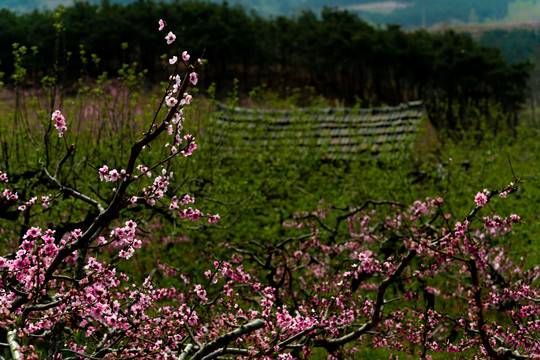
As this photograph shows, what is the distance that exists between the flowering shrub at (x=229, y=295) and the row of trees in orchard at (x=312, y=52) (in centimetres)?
3951

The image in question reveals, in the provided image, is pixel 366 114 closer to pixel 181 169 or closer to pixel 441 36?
pixel 181 169

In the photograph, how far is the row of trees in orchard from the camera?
2095 inches

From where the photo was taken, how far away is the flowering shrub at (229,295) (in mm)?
4125

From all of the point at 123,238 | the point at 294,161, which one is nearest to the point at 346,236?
the point at 294,161

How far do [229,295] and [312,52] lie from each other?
63517mm

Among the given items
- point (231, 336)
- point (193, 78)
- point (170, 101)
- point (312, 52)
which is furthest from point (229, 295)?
point (312, 52)

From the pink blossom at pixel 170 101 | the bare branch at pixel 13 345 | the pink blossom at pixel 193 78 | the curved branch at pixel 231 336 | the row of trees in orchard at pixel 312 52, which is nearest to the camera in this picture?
the bare branch at pixel 13 345

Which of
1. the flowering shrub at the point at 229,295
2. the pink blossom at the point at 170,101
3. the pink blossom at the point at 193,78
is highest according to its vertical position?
the pink blossom at the point at 193,78

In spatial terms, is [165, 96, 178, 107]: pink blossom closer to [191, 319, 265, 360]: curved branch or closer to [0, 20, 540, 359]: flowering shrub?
[0, 20, 540, 359]: flowering shrub

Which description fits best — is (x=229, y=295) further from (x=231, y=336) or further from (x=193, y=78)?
(x=193, y=78)

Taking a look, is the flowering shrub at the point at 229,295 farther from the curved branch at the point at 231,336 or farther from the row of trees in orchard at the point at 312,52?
the row of trees in orchard at the point at 312,52

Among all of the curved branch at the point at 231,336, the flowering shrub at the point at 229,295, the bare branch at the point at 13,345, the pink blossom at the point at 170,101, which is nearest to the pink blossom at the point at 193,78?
the flowering shrub at the point at 229,295

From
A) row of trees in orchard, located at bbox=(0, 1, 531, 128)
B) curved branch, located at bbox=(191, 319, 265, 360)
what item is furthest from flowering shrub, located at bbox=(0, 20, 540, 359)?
row of trees in orchard, located at bbox=(0, 1, 531, 128)

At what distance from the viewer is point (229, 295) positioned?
20.7ft
